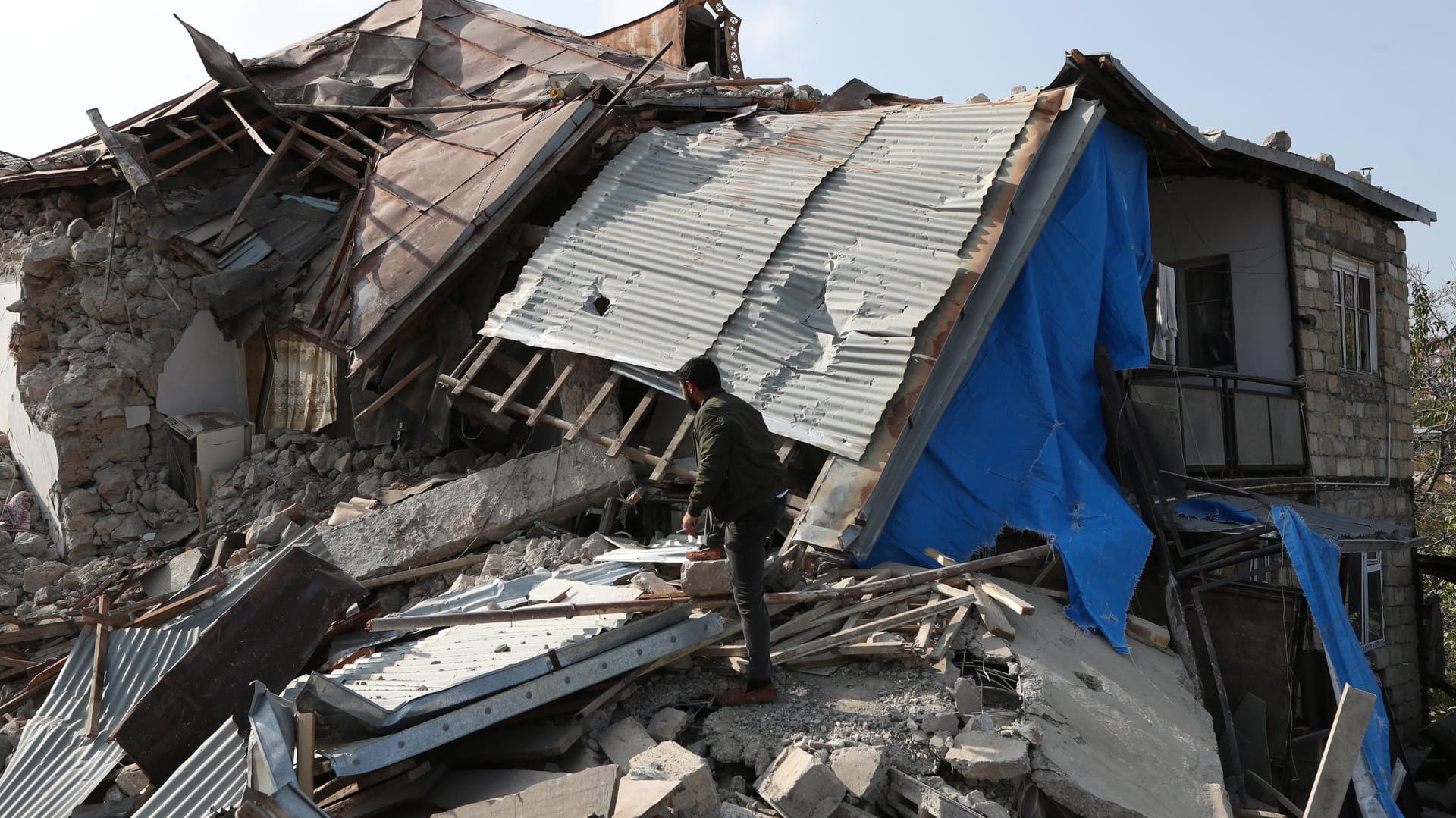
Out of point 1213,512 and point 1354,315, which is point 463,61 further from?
point 1354,315

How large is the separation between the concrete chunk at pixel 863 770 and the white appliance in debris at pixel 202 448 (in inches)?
295

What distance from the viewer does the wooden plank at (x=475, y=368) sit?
859 centimetres

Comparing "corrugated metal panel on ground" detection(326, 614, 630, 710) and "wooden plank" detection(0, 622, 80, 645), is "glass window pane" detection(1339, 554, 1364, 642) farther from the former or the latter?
"wooden plank" detection(0, 622, 80, 645)

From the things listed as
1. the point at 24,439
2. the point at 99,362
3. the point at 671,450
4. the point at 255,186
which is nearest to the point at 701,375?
the point at 671,450

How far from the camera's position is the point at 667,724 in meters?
4.98

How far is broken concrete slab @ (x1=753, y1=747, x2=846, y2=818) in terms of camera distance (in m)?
4.38

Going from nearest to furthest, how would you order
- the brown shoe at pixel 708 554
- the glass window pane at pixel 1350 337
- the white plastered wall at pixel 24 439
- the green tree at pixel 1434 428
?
1. the brown shoe at pixel 708 554
2. the white plastered wall at pixel 24 439
3. the glass window pane at pixel 1350 337
4. the green tree at pixel 1434 428

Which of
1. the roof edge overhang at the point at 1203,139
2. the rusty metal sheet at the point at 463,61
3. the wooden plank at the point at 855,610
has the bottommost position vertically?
the wooden plank at the point at 855,610

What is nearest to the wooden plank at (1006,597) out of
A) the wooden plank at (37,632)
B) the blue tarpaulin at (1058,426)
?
the blue tarpaulin at (1058,426)

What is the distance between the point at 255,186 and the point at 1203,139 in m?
8.77

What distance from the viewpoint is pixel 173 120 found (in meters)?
11.1

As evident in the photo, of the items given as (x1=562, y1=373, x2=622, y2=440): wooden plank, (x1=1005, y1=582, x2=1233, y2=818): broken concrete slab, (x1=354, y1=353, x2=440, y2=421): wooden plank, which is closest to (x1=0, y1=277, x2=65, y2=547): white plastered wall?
(x1=354, y1=353, x2=440, y2=421): wooden plank

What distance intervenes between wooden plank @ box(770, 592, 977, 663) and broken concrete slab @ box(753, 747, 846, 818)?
3.32 feet

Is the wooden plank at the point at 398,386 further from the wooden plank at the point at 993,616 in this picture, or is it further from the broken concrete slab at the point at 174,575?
the wooden plank at the point at 993,616
